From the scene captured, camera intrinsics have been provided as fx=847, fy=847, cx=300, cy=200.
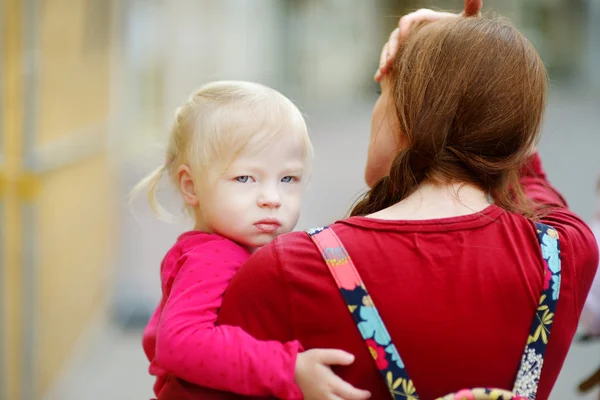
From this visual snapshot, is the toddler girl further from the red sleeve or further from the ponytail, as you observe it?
the red sleeve

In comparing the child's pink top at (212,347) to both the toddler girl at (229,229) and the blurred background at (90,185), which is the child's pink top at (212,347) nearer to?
the toddler girl at (229,229)

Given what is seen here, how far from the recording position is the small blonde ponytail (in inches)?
75.7

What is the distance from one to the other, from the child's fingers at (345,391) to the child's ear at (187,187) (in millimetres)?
539

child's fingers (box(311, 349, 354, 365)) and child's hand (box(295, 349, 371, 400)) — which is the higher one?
child's fingers (box(311, 349, 354, 365))

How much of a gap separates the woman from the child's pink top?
3 cm

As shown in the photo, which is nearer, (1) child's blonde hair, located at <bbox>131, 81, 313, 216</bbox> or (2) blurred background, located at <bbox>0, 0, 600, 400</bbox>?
(1) child's blonde hair, located at <bbox>131, 81, 313, 216</bbox>

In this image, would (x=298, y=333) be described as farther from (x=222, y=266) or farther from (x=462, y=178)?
(x=462, y=178)

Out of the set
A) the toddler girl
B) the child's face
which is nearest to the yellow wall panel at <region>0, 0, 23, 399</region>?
the toddler girl

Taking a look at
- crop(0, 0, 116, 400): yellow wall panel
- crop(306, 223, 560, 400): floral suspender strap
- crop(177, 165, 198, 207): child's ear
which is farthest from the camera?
crop(0, 0, 116, 400): yellow wall panel

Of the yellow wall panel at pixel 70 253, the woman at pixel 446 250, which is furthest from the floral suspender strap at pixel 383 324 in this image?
the yellow wall panel at pixel 70 253

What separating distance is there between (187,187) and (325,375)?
0.57m

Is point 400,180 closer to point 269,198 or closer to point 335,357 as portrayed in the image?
point 269,198

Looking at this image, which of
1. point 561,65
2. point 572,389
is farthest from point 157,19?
point 561,65

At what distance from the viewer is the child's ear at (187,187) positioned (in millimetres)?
1777
